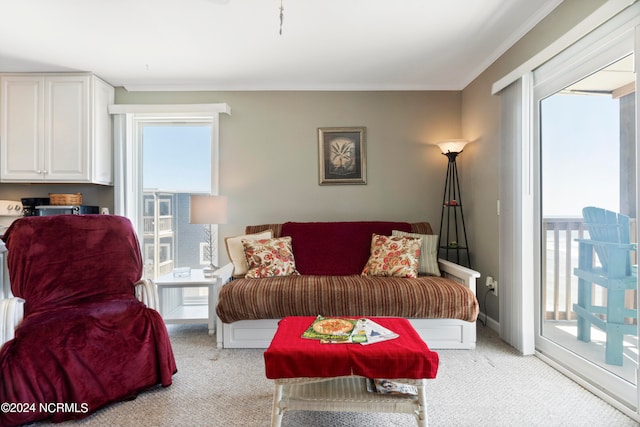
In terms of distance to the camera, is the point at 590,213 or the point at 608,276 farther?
the point at 590,213

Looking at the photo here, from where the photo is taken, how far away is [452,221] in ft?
11.7

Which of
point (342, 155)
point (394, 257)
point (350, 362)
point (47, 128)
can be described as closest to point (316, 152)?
point (342, 155)

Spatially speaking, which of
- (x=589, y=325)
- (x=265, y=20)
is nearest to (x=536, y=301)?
(x=589, y=325)

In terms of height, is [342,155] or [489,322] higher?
[342,155]

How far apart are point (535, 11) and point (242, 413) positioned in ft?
10.3

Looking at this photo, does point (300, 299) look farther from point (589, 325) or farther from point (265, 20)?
point (265, 20)

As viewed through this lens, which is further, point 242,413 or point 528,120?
point 528,120

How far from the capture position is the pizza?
1.65 m

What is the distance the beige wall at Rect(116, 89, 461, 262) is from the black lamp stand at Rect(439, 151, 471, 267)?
0.24ft

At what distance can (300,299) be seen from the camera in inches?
96.0

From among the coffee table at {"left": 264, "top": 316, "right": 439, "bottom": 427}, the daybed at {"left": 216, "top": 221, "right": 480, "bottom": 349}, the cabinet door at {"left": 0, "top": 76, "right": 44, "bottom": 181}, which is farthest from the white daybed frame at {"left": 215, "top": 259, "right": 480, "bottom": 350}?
the cabinet door at {"left": 0, "top": 76, "right": 44, "bottom": 181}

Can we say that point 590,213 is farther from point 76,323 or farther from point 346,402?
point 76,323

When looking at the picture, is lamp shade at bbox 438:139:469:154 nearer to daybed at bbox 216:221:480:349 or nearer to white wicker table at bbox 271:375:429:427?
daybed at bbox 216:221:480:349

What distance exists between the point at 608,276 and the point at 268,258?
2322 mm
